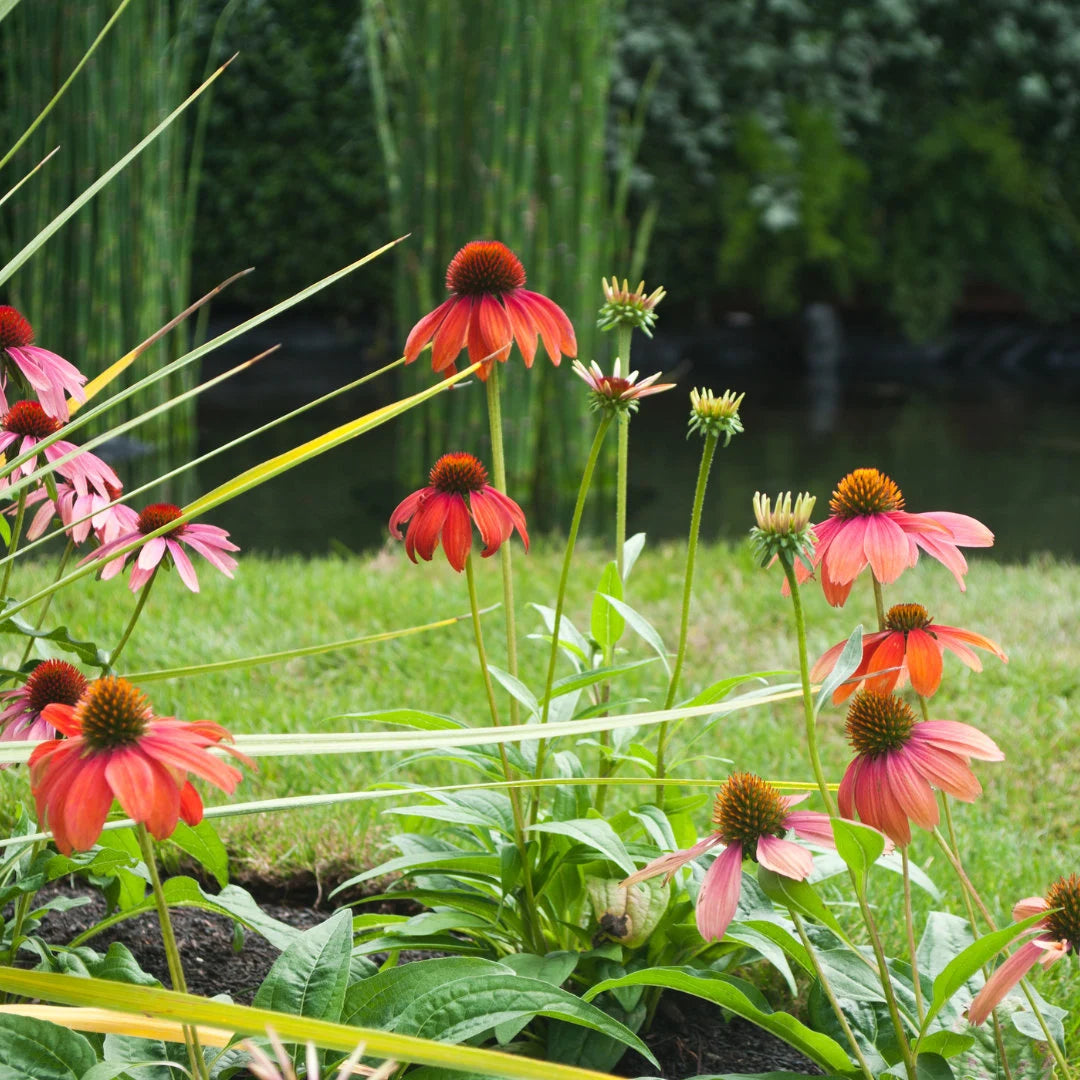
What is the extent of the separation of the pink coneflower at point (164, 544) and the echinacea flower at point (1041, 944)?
576mm

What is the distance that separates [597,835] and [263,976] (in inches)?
16.9

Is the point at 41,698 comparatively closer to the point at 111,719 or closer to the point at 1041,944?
the point at 111,719

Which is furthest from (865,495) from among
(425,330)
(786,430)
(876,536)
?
(786,430)

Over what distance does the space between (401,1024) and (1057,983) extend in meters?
0.68

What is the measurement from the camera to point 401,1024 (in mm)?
803

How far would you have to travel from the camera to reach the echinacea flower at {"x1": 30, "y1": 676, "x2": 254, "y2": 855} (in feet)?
1.96

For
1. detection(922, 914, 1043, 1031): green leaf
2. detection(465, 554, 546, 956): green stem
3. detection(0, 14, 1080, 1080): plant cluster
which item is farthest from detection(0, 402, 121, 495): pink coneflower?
detection(922, 914, 1043, 1031): green leaf

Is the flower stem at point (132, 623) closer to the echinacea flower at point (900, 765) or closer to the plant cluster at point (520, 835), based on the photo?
the plant cluster at point (520, 835)

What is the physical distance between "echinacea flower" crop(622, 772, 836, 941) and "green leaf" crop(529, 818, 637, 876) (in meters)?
0.12

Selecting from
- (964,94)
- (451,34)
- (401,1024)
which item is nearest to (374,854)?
(401,1024)

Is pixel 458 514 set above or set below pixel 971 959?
above

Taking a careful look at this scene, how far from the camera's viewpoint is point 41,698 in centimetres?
86

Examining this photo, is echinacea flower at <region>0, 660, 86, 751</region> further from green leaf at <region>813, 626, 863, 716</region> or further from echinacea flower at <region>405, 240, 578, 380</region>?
green leaf at <region>813, 626, 863, 716</region>

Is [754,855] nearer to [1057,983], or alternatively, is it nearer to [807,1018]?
[807,1018]
